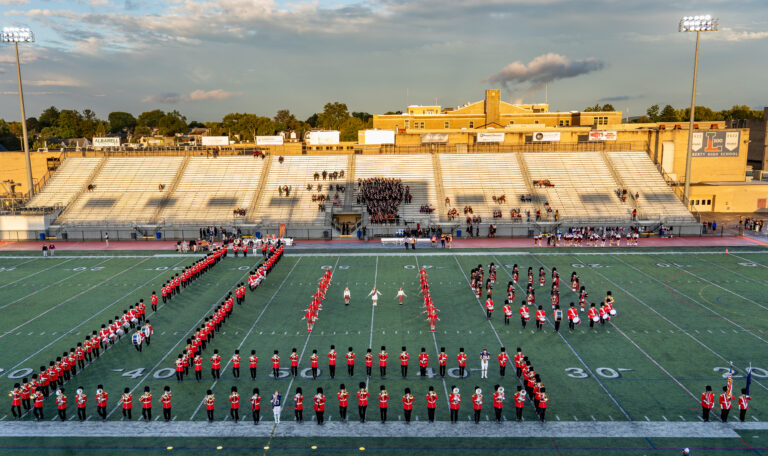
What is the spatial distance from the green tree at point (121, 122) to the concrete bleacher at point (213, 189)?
5938 inches

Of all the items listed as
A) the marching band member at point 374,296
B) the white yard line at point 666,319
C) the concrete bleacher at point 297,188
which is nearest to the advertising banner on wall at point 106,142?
the concrete bleacher at point 297,188

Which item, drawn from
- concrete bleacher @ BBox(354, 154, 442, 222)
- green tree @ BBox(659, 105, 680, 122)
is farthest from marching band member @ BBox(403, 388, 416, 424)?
green tree @ BBox(659, 105, 680, 122)

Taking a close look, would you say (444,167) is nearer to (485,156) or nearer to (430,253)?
(485,156)

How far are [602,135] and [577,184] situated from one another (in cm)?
881

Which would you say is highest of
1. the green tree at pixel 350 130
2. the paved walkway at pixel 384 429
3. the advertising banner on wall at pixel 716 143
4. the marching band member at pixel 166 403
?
the green tree at pixel 350 130

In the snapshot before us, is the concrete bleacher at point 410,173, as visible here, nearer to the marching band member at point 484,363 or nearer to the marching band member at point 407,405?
the marching band member at point 484,363

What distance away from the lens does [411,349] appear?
56.9 ft

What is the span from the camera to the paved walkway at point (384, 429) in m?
12.1

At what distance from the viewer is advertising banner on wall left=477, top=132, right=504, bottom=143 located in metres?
54.8

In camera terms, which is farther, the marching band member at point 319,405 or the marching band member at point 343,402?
the marching band member at point 343,402

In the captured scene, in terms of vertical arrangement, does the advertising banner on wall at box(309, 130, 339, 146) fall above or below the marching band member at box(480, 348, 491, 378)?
above

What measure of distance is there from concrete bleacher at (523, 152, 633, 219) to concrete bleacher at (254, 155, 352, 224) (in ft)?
60.0

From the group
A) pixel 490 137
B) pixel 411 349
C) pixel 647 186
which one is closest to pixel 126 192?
pixel 490 137

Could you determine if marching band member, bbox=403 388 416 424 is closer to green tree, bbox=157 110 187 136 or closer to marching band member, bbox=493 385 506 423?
marching band member, bbox=493 385 506 423
